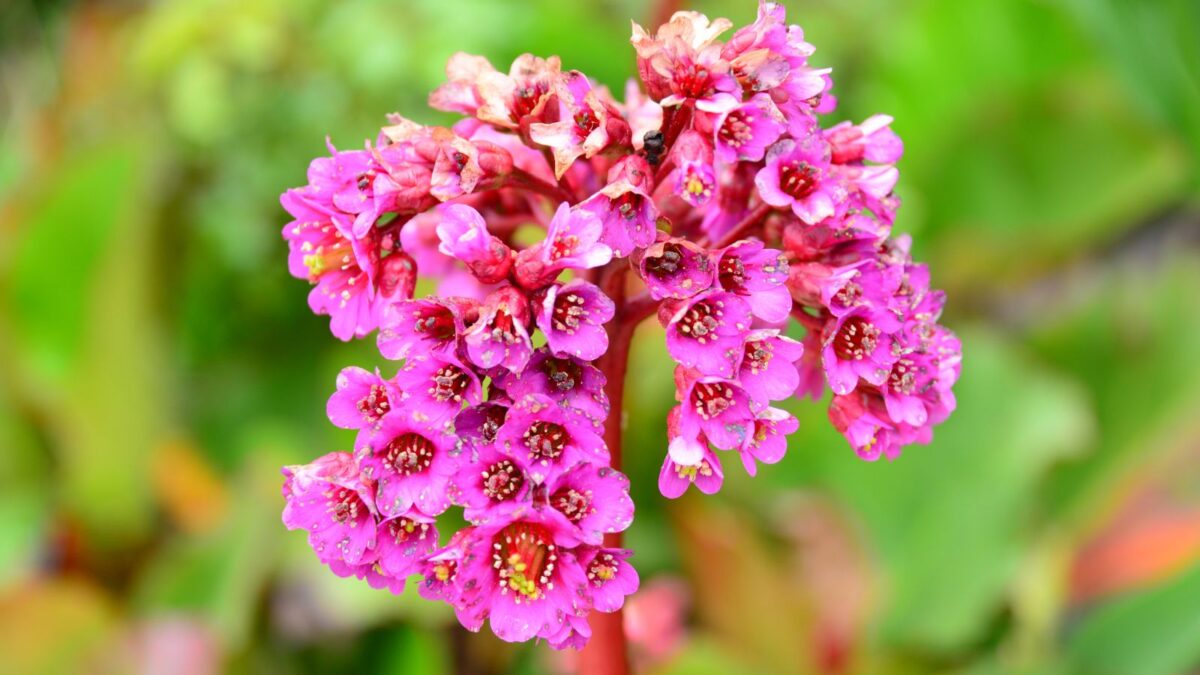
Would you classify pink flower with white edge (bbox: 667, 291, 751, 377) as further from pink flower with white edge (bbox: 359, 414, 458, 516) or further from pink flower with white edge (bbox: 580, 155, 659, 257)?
pink flower with white edge (bbox: 359, 414, 458, 516)

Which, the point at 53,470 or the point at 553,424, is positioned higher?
the point at 553,424

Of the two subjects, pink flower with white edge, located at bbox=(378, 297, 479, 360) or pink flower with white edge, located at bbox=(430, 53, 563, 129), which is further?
pink flower with white edge, located at bbox=(430, 53, 563, 129)

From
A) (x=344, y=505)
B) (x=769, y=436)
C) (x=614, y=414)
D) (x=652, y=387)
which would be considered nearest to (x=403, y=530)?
(x=344, y=505)

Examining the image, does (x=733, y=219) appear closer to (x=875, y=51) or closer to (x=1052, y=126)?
(x=1052, y=126)

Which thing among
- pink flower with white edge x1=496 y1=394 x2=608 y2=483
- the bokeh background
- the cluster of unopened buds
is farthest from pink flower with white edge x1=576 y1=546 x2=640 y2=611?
the bokeh background

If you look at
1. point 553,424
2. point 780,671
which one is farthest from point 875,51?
point 553,424

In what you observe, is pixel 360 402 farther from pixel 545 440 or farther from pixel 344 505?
pixel 545 440
